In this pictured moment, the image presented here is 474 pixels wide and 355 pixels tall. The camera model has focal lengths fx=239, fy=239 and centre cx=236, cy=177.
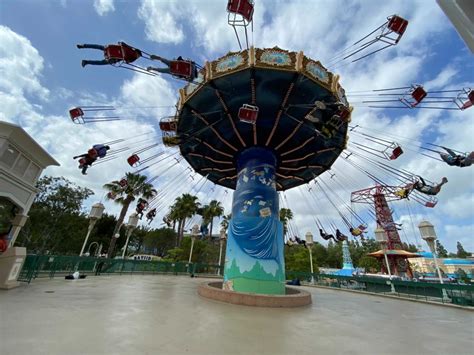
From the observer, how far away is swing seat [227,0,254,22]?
765 cm

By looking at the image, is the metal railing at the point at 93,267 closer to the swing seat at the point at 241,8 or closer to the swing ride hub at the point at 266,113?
the swing ride hub at the point at 266,113

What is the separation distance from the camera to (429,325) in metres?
7.71

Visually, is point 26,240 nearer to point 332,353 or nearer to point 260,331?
point 260,331

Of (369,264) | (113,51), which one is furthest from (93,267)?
Result: (369,264)

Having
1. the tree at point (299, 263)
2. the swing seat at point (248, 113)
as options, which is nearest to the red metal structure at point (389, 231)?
the tree at point (299, 263)

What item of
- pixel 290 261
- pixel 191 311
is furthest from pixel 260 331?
pixel 290 261

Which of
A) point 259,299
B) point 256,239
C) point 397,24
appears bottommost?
point 259,299

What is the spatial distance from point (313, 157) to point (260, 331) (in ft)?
39.5

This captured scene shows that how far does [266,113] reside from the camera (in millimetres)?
12773

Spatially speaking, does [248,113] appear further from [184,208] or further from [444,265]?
[444,265]

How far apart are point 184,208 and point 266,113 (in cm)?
2834

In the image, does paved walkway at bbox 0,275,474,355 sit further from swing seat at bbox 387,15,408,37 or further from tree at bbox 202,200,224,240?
tree at bbox 202,200,224,240

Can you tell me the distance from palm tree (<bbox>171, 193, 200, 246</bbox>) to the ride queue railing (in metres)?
11.3

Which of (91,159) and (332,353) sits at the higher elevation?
(91,159)
